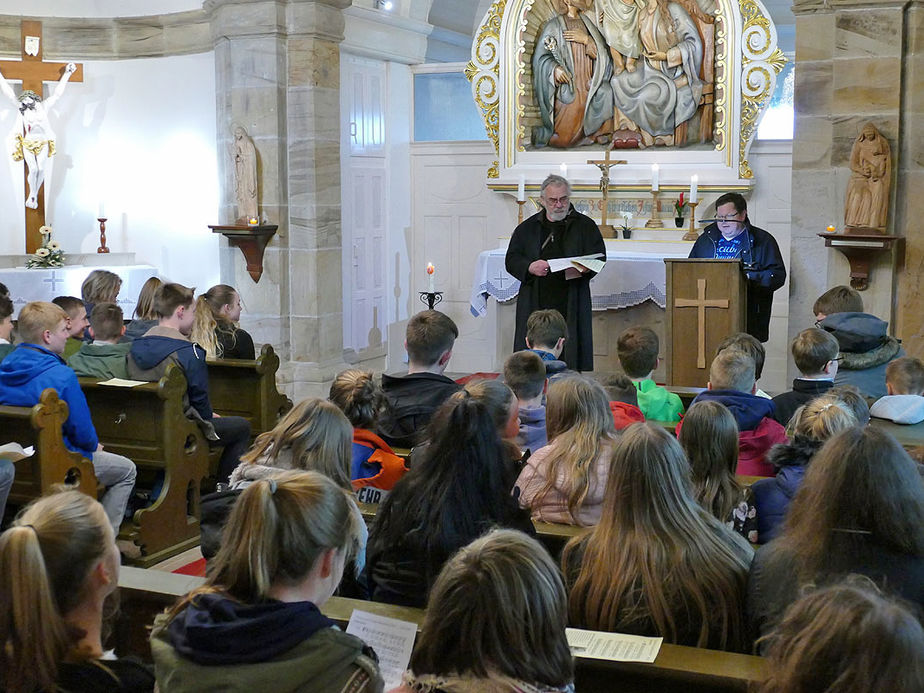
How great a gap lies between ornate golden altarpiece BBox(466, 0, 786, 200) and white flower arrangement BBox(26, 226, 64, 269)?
4216 millimetres

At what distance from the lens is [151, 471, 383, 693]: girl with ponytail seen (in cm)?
203

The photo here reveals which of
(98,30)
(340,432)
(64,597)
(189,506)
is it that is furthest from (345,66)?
(64,597)

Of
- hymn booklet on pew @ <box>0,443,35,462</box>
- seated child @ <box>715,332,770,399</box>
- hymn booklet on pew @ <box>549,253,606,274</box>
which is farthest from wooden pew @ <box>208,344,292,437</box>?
seated child @ <box>715,332,770,399</box>

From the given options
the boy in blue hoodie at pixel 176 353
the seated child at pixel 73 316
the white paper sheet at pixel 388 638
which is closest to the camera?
the white paper sheet at pixel 388 638

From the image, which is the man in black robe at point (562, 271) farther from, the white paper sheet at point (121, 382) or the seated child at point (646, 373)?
the white paper sheet at point (121, 382)

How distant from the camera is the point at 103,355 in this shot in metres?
5.91

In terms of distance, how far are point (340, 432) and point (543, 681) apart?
1.60 meters

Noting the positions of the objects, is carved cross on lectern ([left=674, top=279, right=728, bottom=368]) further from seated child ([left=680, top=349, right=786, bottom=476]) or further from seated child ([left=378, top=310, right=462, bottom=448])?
seated child ([left=378, top=310, right=462, bottom=448])

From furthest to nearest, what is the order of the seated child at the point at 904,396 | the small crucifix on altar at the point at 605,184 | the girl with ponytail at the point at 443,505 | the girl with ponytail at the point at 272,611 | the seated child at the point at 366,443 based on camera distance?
the small crucifix on altar at the point at 605,184 < the seated child at the point at 904,396 < the seated child at the point at 366,443 < the girl with ponytail at the point at 443,505 < the girl with ponytail at the point at 272,611

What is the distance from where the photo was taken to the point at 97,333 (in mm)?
6148

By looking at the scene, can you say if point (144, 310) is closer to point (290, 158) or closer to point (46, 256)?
point (290, 158)

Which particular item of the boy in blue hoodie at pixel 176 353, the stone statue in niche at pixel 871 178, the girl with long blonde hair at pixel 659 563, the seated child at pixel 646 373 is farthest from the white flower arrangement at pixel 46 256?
the girl with long blonde hair at pixel 659 563

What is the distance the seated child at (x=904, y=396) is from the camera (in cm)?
466

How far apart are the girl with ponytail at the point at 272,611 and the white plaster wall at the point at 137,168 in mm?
9208
